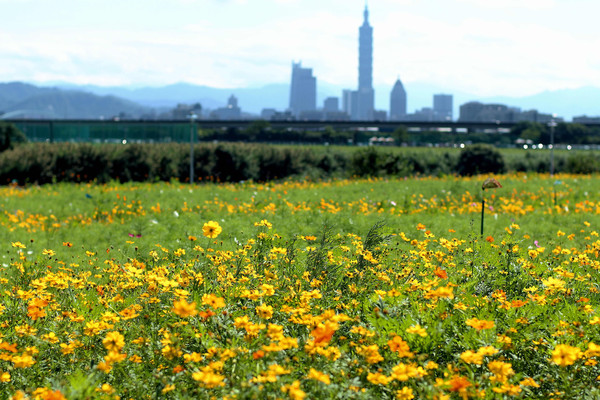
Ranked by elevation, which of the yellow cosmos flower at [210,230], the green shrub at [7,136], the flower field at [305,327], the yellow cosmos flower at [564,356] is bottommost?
the flower field at [305,327]

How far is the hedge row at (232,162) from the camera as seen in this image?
79.7 feet

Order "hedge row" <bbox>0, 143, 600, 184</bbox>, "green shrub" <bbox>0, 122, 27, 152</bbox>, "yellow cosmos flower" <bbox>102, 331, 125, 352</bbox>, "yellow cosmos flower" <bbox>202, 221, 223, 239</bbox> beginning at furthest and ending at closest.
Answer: "green shrub" <bbox>0, 122, 27, 152</bbox> → "hedge row" <bbox>0, 143, 600, 184</bbox> → "yellow cosmos flower" <bbox>202, 221, 223, 239</bbox> → "yellow cosmos flower" <bbox>102, 331, 125, 352</bbox>

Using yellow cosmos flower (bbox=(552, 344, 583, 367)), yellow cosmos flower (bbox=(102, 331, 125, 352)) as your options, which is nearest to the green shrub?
yellow cosmos flower (bbox=(102, 331, 125, 352))

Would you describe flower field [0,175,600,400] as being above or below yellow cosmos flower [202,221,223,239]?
below

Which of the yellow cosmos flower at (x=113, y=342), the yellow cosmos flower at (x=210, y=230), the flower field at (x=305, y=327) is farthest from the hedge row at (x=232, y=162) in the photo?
the yellow cosmos flower at (x=113, y=342)

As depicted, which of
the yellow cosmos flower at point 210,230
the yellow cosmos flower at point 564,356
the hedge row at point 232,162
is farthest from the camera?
the hedge row at point 232,162

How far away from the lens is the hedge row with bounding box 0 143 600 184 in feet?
79.7

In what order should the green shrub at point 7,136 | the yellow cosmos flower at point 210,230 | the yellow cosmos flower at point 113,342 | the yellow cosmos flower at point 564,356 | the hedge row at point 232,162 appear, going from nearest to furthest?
1. the yellow cosmos flower at point 564,356
2. the yellow cosmos flower at point 113,342
3. the yellow cosmos flower at point 210,230
4. the hedge row at point 232,162
5. the green shrub at point 7,136

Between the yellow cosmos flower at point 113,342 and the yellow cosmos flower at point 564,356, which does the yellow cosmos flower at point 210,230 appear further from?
the yellow cosmos flower at point 564,356

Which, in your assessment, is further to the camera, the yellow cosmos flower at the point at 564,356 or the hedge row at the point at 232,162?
the hedge row at the point at 232,162

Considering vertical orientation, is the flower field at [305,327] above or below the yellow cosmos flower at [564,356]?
below

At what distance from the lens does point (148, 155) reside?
25.9 meters

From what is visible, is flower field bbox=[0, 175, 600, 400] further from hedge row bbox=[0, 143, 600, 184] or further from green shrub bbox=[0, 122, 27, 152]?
green shrub bbox=[0, 122, 27, 152]

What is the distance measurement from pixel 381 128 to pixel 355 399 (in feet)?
491
